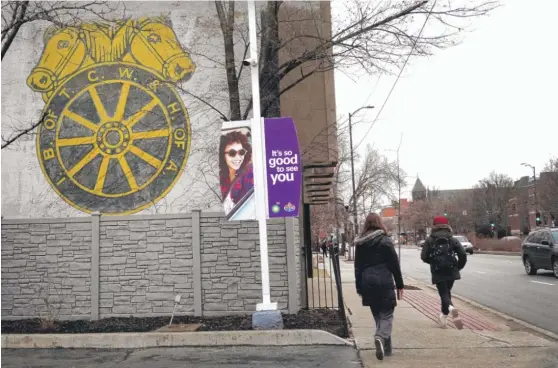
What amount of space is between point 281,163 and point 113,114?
373cm

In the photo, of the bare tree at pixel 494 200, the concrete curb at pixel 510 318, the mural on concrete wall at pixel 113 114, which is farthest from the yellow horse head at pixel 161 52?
the bare tree at pixel 494 200

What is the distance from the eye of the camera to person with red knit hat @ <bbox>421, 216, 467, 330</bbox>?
330 inches

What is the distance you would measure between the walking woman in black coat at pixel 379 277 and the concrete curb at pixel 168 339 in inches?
39.3

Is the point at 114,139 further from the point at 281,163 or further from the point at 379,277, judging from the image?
the point at 379,277

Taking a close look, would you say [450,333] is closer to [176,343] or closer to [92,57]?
[176,343]

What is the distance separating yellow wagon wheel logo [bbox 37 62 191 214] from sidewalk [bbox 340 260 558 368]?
14.7 ft

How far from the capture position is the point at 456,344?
7098 mm

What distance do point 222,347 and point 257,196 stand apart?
2231 mm

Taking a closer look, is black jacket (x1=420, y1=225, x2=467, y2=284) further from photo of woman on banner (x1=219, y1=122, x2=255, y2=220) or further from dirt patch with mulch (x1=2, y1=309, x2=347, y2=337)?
photo of woman on banner (x1=219, y1=122, x2=255, y2=220)

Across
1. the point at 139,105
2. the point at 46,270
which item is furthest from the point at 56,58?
the point at 46,270

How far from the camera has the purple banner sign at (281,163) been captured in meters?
8.27

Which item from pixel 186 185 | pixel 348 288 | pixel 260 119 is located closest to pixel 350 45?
pixel 260 119

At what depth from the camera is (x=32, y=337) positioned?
7699 millimetres

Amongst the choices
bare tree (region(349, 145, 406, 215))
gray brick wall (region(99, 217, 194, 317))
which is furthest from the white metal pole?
bare tree (region(349, 145, 406, 215))
